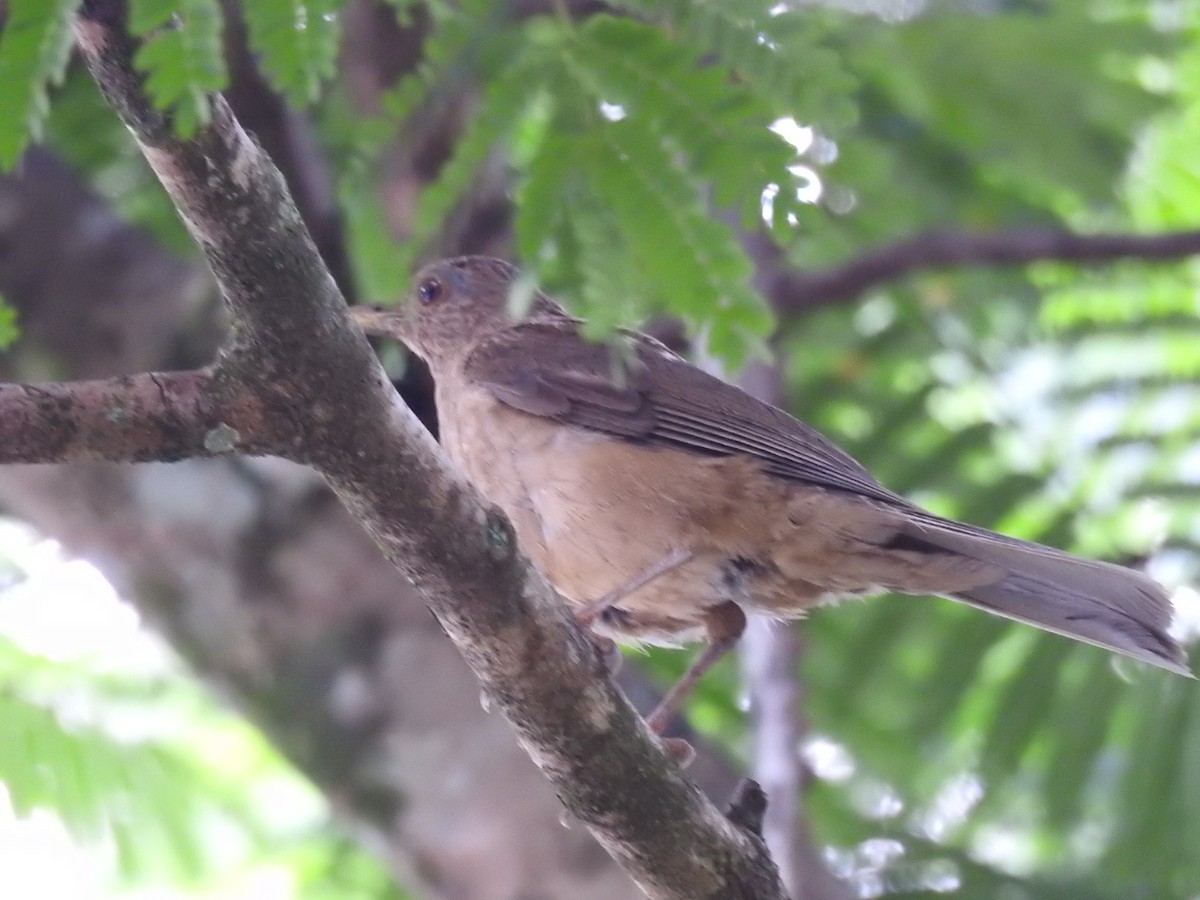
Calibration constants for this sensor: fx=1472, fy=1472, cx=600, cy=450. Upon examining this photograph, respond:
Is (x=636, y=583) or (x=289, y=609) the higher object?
(x=636, y=583)

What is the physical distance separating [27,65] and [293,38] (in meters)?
0.56

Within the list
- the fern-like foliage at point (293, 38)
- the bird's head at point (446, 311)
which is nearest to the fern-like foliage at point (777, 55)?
the fern-like foliage at point (293, 38)

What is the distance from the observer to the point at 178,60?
2395 mm

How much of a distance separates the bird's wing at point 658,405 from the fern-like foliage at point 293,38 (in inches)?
60.5

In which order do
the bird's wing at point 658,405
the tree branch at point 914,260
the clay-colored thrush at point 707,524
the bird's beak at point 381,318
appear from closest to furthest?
the clay-colored thrush at point 707,524, the bird's wing at point 658,405, the bird's beak at point 381,318, the tree branch at point 914,260

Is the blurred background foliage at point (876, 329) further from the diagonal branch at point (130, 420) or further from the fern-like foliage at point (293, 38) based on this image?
the diagonal branch at point (130, 420)

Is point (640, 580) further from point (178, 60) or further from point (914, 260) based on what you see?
point (178, 60)

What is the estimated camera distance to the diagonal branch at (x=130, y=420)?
250 cm

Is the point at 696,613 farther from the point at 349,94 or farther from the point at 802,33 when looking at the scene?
the point at 349,94

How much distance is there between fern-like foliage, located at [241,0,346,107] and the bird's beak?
254 cm

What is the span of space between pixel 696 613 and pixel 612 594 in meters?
0.34

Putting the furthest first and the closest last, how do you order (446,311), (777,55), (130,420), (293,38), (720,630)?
(446,311), (720,630), (777,55), (293,38), (130,420)

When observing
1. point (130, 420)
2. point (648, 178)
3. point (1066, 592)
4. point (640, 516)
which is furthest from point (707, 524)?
point (130, 420)

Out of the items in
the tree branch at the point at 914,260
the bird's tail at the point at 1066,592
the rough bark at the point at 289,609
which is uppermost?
the tree branch at the point at 914,260
